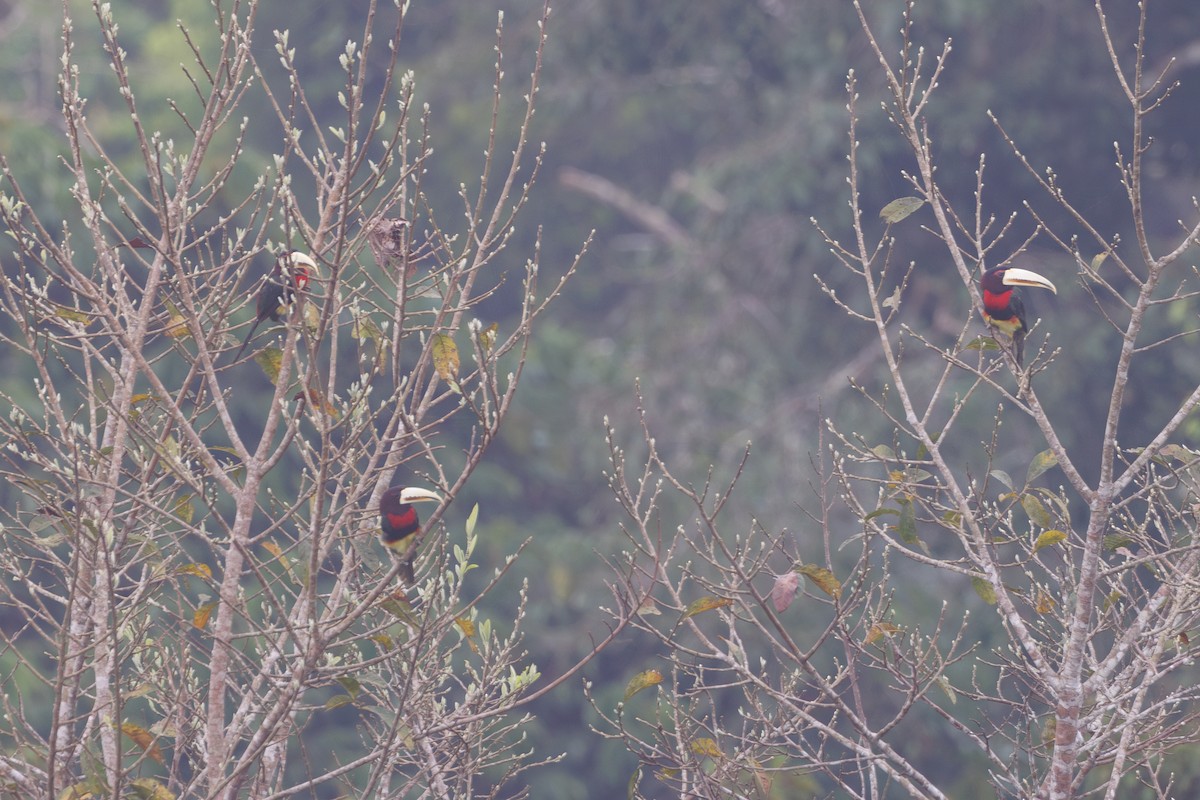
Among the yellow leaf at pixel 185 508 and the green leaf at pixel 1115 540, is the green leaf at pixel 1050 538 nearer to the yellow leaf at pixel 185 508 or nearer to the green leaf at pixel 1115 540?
the green leaf at pixel 1115 540

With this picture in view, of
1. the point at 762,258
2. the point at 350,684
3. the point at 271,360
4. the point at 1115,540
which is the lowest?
the point at 762,258

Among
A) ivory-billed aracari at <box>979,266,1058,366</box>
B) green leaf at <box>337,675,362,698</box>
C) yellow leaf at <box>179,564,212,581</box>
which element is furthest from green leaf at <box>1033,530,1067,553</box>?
yellow leaf at <box>179,564,212,581</box>

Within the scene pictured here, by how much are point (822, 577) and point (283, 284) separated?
1243 mm

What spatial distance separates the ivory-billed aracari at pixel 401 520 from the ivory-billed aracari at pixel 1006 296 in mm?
1678

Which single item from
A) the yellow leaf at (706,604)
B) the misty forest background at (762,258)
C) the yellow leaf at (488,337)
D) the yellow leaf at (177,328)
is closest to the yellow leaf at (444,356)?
the yellow leaf at (488,337)

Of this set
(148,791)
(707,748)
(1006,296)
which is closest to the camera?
(148,791)

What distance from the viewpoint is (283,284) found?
2.60 metres

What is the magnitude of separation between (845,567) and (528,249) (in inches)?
250

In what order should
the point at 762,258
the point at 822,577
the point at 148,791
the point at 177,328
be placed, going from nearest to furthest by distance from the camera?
the point at 148,791
the point at 822,577
the point at 177,328
the point at 762,258

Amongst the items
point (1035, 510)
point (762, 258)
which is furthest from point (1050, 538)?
point (762, 258)

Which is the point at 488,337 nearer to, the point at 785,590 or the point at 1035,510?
the point at 785,590

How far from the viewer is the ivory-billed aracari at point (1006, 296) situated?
11.2 ft

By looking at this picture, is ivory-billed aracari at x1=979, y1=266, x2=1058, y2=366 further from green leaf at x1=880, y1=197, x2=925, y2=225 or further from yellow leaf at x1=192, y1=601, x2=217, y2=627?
yellow leaf at x1=192, y1=601, x2=217, y2=627

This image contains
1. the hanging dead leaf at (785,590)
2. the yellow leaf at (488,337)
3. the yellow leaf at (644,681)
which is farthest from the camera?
the yellow leaf at (644,681)
